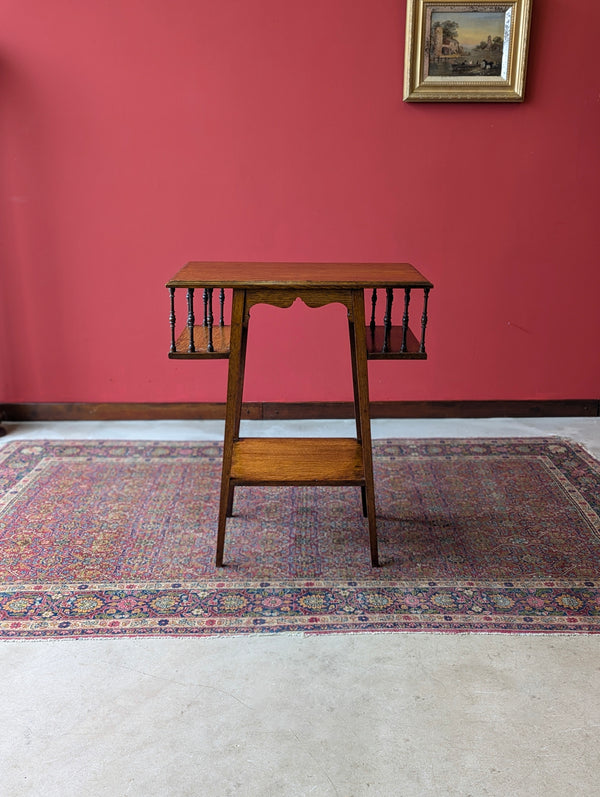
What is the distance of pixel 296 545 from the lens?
298 cm

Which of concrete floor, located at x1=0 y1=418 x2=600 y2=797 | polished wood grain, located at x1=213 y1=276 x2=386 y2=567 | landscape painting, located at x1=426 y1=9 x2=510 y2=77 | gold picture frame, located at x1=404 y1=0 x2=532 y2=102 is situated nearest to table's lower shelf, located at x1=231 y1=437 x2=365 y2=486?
polished wood grain, located at x1=213 y1=276 x2=386 y2=567

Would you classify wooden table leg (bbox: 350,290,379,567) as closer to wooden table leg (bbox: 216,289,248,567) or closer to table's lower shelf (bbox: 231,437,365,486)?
table's lower shelf (bbox: 231,437,365,486)

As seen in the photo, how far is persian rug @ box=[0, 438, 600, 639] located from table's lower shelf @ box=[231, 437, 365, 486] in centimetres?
35

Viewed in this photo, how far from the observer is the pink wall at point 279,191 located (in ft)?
12.8

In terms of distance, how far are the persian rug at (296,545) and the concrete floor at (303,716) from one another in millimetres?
126

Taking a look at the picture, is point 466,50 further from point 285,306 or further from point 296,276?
point 285,306

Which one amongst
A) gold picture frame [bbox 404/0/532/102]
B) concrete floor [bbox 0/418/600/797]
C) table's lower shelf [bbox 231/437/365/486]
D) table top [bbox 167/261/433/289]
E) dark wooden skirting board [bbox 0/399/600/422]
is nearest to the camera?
concrete floor [bbox 0/418/600/797]

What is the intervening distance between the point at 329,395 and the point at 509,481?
1241mm

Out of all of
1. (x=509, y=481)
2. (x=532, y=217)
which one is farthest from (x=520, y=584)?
(x=532, y=217)

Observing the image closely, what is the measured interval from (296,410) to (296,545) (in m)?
1.51

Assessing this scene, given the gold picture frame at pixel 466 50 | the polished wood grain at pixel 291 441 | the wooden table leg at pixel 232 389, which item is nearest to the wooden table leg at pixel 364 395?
the polished wood grain at pixel 291 441

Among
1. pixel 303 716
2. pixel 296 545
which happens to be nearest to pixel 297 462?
pixel 296 545

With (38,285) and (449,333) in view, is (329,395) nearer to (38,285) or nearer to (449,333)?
(449,333)

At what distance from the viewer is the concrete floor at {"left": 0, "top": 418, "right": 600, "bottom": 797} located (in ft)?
6.07
